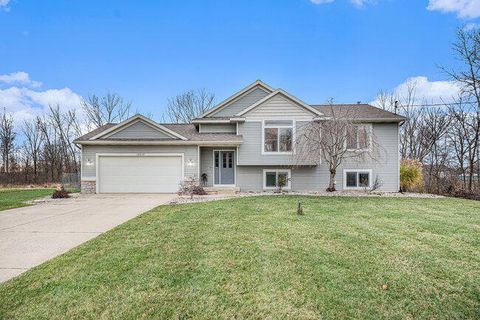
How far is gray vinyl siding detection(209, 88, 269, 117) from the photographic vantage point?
16703mm

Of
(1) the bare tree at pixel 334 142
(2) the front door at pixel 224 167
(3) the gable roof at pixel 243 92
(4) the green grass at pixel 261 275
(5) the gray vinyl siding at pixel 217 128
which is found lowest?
(4) the green grass at pixel 261 275

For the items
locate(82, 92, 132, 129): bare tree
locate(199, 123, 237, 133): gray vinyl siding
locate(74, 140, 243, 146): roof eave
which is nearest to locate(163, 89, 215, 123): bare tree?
locate(82, 92, 132, 129): bare tree

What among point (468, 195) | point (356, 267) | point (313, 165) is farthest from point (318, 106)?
point (356, 267)

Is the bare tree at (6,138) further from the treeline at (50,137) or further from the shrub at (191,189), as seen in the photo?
the shrub at (191,189)

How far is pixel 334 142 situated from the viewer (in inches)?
524

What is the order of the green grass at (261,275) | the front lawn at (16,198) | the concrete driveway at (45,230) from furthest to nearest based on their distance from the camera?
the front lawn at (16,198), the concrete driveway at (45,230), the green grass at (261,275)

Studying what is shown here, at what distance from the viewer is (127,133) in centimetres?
1453

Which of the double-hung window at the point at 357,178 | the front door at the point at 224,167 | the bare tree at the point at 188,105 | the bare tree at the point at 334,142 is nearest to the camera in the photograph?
the bare tree at the point at 334,142

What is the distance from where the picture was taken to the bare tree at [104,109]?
3222 cm

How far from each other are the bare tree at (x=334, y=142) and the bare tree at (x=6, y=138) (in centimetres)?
3283

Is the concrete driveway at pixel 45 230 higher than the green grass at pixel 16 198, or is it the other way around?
the concrete driveway at pixel 45 230

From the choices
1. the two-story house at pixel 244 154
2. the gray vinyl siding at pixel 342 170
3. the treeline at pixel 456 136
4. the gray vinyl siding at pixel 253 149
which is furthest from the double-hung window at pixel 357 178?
the gray vinyl siding at pixel 253 149

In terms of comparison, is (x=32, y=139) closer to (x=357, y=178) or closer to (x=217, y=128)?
(x=217, y=128)

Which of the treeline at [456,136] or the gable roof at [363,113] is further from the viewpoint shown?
the treeline at [456,136]
